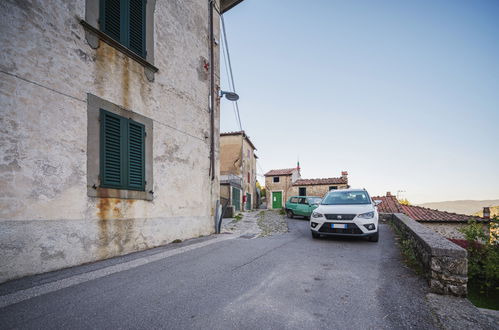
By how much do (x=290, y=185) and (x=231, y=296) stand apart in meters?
27.0

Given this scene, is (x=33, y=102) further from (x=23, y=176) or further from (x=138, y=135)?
(x=138, y=135)

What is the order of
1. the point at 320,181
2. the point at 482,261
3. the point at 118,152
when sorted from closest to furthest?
the point at 482,261, the point at 118,152, the point at 320,181

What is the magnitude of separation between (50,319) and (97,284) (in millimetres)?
966

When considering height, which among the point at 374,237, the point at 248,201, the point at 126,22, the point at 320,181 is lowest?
the point at 248,201

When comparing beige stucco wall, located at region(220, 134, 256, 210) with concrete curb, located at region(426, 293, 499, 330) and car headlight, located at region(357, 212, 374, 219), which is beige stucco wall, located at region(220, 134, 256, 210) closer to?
car headlight, located at region(357, 212, 374, 219)

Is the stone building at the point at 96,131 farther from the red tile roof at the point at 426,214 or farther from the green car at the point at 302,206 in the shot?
the red tile roof at the point at 426,214

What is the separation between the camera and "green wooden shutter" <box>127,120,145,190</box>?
17.5 feet

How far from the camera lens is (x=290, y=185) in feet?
96.3

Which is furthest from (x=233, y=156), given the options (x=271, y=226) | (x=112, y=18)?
(x=112, y=18)

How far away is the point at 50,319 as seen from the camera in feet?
7.75

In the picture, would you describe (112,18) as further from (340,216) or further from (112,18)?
(340,216)

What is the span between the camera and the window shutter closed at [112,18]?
16.4 ft

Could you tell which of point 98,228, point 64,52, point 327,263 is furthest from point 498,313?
point 64,52

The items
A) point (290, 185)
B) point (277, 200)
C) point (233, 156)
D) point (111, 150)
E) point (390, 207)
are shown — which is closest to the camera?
point (111, 150)
